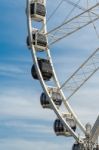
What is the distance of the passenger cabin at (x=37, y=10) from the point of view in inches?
2293

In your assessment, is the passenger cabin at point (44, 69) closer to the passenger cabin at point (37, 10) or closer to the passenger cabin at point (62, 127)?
the passenger cabin at point (37, 10)

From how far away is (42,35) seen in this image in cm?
5784

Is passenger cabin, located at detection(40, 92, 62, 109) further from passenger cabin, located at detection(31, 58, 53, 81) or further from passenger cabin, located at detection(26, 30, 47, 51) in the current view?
passenger cabin, located at detection(26, 30, 47, 51)

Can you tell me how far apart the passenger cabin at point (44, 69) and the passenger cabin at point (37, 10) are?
3.83 m

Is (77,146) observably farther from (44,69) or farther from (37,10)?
(37,10)

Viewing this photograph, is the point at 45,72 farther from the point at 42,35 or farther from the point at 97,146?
the point at 97,146

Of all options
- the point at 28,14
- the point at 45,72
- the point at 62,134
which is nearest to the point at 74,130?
the point at 62,134

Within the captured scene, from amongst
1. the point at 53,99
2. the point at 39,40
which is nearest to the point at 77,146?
the point at 53,99

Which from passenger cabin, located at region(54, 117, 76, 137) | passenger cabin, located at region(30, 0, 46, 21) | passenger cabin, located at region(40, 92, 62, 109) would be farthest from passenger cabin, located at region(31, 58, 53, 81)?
passenger cabin, located at region(54, 117, 76, 137)

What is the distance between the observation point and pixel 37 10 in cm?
5844

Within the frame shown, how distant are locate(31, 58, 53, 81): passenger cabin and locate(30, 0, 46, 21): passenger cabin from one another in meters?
3.83

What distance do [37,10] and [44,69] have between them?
5.36 m

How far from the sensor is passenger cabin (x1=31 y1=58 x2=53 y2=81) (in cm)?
5738

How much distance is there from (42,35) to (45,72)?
3.28m
